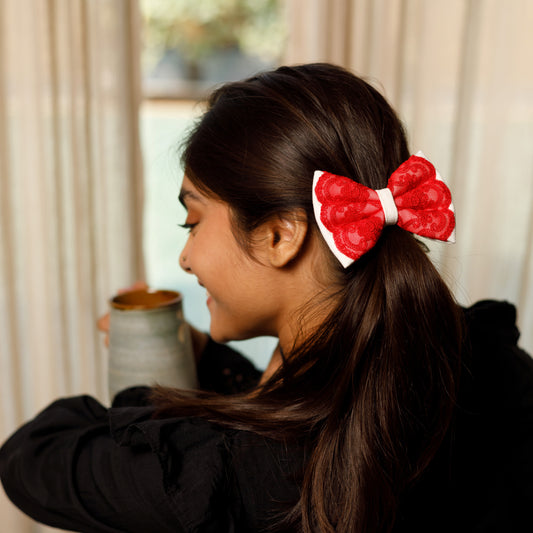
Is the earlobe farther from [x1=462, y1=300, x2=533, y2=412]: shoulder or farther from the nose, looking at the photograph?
[x1=462, y1=300, x2=533, y2=412]: shoulder

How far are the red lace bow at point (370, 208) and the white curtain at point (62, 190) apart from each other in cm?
88

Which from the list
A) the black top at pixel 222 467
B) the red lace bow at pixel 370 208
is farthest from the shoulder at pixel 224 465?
the red lace bow at pixel 370 208

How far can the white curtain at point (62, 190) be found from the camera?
129 cm

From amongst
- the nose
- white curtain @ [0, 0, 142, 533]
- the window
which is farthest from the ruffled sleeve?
the window

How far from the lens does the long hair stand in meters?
0.67

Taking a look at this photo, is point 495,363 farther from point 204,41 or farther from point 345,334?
point 204,41

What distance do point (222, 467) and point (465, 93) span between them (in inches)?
53.9

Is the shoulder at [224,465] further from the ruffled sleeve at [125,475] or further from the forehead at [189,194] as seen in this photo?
the forehead at [189,194]

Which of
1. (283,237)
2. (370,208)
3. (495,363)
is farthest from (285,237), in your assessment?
(495,363)

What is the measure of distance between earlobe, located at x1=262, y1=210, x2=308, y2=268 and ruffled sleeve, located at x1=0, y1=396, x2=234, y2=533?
23 cm

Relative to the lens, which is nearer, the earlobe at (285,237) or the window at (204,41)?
the earlobe at (285,237)

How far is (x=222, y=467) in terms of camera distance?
2.12 feet

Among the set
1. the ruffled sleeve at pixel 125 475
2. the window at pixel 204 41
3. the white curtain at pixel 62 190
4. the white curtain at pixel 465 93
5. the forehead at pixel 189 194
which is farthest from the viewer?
the window at pixel 204 41

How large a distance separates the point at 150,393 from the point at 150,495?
0.19 meters
